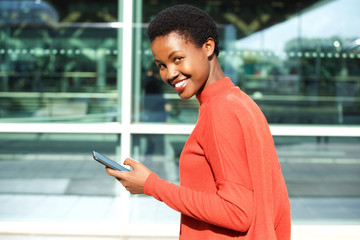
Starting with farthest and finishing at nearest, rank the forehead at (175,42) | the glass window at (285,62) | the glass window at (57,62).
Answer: the glass window at (57,62)
the glass window at (285,62)
the forehead at (175,42)

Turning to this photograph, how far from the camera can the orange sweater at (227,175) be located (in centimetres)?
101

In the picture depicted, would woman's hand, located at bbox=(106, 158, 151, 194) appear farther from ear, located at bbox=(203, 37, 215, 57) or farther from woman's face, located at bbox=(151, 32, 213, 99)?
ear, located at bbox=(203, 37, 215, 57)

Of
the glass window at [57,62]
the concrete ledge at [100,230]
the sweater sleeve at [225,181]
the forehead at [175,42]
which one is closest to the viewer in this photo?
the sweater sleeve at [225,181]

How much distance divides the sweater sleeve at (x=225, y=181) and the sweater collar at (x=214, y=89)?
0.36ft

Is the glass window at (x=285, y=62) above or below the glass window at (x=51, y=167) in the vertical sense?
above

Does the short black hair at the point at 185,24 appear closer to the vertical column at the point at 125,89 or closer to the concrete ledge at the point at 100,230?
the vertical column at the point at 125,89

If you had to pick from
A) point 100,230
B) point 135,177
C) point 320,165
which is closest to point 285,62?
point 320,165

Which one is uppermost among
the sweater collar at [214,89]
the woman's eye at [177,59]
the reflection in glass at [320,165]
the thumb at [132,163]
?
the woman's eye at [177,59]

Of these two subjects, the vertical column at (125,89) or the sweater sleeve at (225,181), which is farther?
the vertical column at (125,89)

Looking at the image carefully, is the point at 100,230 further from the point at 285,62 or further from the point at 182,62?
the point at 285,62

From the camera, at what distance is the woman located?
101cm

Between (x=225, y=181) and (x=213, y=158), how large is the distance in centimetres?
7

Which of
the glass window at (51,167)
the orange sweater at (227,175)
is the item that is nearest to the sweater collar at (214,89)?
the orange sweater at (227,175)

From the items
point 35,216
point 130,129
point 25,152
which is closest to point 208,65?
point 130,129
